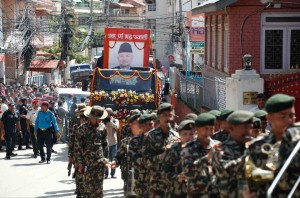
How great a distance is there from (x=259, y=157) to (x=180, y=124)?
3143mm

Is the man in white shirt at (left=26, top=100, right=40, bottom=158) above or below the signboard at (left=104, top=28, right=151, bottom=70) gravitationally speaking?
below

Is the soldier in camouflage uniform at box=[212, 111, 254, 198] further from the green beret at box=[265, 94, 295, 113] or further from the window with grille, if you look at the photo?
the window with grille

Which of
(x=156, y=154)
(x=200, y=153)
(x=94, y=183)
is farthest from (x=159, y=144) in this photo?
(x=94, y=183)

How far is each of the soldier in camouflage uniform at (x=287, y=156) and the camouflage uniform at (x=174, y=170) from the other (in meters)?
3.42

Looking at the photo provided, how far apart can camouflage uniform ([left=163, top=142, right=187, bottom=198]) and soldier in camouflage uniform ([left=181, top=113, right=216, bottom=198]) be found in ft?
3.12

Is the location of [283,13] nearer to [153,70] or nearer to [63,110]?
[153,70]

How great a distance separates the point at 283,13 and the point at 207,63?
8683 mm

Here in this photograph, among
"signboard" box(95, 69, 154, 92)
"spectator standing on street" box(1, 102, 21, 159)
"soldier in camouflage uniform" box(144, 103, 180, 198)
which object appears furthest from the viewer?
"signboard" box(95, 69, 154, 92)

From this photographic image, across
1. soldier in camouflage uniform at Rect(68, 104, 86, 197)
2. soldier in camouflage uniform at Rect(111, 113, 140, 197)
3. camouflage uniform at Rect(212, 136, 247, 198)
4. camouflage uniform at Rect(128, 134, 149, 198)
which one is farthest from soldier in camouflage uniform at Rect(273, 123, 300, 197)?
soldier in camouflage uniform at Rect(68, 104, 86, 197)

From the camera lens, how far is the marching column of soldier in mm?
7363

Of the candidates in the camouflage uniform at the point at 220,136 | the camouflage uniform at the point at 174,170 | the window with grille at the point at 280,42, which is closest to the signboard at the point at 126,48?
the window with grille at the point at 280,42

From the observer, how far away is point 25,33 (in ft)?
157

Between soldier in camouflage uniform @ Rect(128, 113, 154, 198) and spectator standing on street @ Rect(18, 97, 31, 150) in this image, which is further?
A: spectator standing on street @ Rect(18, 97, 31, 150)

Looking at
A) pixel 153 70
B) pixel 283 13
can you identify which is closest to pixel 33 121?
pixel 153 70
